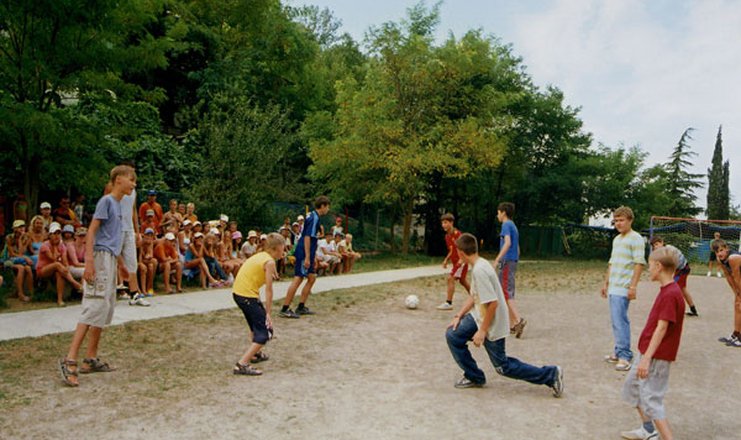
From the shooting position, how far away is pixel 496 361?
557 cm

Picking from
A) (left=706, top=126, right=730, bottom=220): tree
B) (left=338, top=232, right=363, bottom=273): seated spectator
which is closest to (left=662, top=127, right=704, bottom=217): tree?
(left=706, top=126, right=730, bottom=220): tree

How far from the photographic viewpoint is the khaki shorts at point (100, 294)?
18.6 ft

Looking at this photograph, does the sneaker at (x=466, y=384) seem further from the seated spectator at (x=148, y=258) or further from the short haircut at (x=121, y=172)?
the seated spectator at (x=148, y=258)

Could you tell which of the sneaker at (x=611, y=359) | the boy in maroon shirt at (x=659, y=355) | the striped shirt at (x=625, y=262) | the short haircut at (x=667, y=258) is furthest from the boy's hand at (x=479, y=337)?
the sneaker at (x=611, y=359)

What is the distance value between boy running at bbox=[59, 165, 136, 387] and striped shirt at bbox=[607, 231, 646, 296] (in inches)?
216

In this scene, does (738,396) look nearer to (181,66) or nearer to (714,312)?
(714,312)

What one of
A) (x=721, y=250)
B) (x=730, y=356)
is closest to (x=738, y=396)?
(x=730, y=356)

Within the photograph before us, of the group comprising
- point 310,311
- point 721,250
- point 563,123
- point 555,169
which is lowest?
point 310,311

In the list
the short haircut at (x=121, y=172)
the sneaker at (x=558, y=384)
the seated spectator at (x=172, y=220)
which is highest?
the short haircut at (x=121, y=172)

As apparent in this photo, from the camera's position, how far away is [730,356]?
A: 808 centimetres

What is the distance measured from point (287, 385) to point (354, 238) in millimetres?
20940

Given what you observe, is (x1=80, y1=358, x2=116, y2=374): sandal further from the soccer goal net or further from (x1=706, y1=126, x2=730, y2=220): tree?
(x1=706, y1=126, x2=730, y2=220): tree

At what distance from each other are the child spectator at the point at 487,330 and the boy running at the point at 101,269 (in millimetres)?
3272

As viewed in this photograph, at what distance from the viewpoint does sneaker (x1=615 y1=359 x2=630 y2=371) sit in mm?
6910
